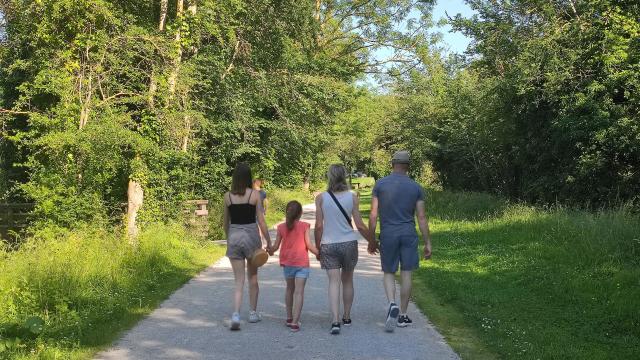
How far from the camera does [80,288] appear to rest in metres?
7.84

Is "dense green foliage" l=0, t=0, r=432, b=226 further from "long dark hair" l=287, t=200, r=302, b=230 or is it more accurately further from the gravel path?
"long dark hair" l=287, t=200, r=302, b=230

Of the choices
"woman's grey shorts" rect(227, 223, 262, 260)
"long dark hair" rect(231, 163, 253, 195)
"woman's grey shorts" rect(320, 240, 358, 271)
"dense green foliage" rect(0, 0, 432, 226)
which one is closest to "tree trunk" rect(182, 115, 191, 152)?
"dense green foliage" rect(0, 0, 432, 226)

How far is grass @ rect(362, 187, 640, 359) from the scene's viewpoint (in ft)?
19.8

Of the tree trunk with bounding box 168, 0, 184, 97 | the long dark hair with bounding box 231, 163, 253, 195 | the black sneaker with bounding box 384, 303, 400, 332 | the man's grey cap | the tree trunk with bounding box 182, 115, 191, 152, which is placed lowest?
the black sneaker with bounding box 384, 303, 400, 332

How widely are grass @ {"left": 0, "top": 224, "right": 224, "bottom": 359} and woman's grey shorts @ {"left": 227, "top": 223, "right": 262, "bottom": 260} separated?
1.47 metres

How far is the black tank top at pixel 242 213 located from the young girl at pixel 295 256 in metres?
0.38

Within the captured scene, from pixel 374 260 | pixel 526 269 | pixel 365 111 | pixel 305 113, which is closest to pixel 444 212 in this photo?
pixel 305 113

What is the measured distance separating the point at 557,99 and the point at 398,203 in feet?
42.3

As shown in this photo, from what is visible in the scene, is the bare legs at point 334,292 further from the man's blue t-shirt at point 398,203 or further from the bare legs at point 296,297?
the man's blue t-shirt at point 398,203

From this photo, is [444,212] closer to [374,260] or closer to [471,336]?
[374,260]

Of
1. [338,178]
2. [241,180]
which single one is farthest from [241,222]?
[338,178]

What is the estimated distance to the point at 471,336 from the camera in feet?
20.8

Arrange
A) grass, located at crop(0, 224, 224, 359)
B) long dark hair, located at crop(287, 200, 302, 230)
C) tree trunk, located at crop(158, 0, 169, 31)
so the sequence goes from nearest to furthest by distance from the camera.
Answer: grass, located at crop(0, 224, 224, 359)
long dark hair, located at crop(287, 200, 302, 230)
tree trunk, located at crop(158, 0, 169, 31)

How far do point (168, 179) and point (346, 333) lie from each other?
10.8 m
